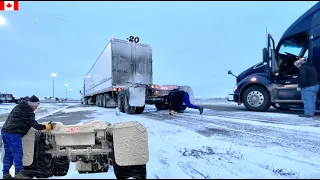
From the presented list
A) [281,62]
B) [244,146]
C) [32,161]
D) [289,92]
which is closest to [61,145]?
[32,161]

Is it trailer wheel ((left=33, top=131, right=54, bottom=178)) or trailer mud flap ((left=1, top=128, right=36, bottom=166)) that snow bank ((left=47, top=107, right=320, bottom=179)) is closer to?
trailer wheel ((left=33, top=131, right=54, bottom=178))

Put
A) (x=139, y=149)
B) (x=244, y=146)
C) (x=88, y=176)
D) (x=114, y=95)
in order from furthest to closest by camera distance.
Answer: (x=114, y=95) < (x=244, y=146) < (x=88, y=176) < (x=139, y=149)

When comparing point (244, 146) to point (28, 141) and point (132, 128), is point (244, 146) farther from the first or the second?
point (28, 141)

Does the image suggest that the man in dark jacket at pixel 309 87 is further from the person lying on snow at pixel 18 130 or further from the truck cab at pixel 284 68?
the person lying on snow at pixel 18 130

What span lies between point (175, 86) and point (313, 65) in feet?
17.9

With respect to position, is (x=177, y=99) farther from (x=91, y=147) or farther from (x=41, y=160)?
(x=41, y=160)

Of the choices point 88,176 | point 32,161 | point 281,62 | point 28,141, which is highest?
point 281,62

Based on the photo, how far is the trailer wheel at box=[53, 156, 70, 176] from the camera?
3.35m

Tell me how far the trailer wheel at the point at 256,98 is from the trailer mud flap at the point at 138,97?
14.0 ft

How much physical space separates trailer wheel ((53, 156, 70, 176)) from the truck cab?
340 inches

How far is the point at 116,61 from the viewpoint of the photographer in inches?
583

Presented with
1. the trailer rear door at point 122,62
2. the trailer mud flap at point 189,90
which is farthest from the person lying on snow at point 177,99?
the trailer rear door at point 122,62

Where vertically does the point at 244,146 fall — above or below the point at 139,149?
below

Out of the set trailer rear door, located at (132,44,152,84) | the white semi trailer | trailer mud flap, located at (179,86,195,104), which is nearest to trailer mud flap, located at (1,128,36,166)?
the white semi trailer
